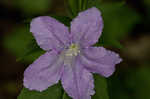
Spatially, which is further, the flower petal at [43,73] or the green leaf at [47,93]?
the green leaf at [47,93]

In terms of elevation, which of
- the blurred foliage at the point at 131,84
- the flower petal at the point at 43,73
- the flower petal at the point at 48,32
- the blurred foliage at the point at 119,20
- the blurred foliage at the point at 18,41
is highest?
the flower petal at the point at 48,32

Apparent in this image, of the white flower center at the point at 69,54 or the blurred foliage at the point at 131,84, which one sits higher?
the white flower center at the point at 69,54

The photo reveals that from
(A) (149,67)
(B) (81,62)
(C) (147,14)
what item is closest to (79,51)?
(B) (81,62)

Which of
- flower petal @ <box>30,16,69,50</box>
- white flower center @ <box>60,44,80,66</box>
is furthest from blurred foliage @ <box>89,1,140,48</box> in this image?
flower petal @ <box>30,16,69,50</box>

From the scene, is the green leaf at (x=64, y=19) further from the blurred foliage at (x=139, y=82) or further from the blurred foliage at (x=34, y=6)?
the blurred foliage at (x=34, y=6)

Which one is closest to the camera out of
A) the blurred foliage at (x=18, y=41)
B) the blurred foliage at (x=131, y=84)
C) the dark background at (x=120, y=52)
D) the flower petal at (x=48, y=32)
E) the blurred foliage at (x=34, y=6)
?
the flower petal at (x=48, y=32)

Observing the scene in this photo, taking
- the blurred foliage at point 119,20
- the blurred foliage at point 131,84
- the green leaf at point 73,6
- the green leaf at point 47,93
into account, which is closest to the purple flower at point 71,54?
the green leaf at point 47,93

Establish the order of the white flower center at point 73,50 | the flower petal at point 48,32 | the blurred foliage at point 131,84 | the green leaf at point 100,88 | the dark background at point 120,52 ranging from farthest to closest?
the dark background at point 120,52
the blurred foliage at point 131,84
the white flower center at point 73,50
the green leaf at point 100,88
the flower petal at point 48,32

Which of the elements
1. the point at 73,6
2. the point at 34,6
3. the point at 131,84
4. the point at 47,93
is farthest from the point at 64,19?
the point at 34,6
